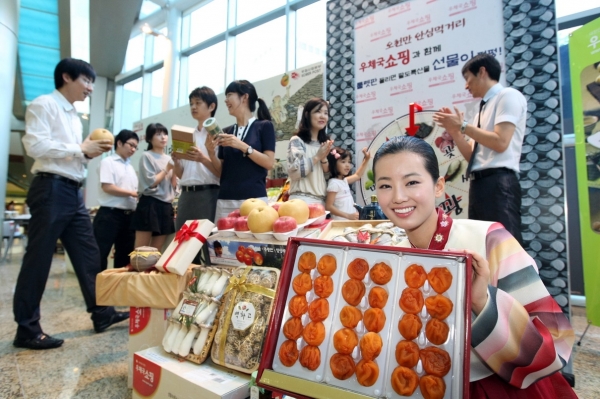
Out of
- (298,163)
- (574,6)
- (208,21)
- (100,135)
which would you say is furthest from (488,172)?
(208,21)

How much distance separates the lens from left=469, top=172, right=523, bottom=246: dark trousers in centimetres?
169

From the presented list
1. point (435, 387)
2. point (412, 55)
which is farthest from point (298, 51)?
point (435, 387)

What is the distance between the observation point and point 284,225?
141 centimetres

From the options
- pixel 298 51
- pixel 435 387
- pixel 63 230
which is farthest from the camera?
pixel 298 51

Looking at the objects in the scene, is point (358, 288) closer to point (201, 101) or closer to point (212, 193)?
point (212, 193)

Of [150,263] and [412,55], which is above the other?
[412,55]

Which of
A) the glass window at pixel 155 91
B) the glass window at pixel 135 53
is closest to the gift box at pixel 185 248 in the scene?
the glass window at pixel 155 91

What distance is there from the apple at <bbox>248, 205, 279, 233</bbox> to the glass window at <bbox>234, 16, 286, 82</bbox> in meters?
4.40

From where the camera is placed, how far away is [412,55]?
296cm

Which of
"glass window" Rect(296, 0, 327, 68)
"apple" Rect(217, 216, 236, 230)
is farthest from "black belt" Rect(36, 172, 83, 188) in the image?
"glass window" Rect(296, 0, 327, 68)

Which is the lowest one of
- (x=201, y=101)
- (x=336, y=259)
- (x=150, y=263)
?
(x=150, y=263)

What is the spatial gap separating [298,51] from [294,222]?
4491mm

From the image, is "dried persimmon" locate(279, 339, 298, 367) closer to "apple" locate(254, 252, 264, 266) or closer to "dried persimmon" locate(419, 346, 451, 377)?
"dried persimmon" locate(419, 346, 451, 377)

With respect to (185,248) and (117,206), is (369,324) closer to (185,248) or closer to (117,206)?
(185,248)
